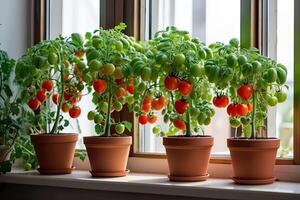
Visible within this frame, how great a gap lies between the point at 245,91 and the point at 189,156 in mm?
312

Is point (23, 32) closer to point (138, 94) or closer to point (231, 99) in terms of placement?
point (138, 94)

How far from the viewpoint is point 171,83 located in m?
1.95

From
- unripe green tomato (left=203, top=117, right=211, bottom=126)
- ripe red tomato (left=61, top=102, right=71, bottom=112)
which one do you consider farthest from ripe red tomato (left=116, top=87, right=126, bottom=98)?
unripe green tomato (left=203, top=117, right=211, bottom=126)

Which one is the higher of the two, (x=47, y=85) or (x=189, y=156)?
(x=47, y=85)

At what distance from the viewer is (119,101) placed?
219 centimetres

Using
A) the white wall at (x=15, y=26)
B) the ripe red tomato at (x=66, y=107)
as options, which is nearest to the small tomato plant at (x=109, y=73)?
the ripe red tomato at (x=66, y=107)

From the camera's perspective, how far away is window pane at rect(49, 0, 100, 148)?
2.54 m

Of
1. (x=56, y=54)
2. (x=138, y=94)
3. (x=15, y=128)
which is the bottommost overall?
(x=15, y=128)

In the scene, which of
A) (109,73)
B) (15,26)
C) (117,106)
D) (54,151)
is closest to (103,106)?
(117,106)

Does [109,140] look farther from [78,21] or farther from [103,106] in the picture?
[78,21]

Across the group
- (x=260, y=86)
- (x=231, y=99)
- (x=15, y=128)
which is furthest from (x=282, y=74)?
(x=15, y=128)

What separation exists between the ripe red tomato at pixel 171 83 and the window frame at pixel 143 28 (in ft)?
1.03

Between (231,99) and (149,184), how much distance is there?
422 millimetres

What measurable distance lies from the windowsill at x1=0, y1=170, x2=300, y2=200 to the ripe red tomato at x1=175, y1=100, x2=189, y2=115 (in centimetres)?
26
